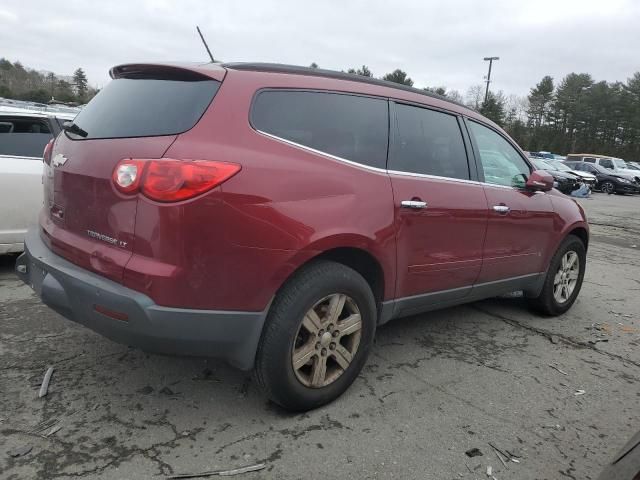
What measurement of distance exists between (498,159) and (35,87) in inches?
2243

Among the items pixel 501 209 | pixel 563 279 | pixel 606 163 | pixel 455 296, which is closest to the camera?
pixel 455 296

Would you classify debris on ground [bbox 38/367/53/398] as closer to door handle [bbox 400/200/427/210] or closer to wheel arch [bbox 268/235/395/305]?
wheel arch [bbox 268/235/395/305]

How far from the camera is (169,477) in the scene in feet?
7.32

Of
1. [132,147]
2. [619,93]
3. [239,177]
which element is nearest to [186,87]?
[132,147]

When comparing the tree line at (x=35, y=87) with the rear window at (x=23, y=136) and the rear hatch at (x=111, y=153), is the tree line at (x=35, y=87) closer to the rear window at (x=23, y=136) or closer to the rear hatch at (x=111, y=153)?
the rear window at (x=23, y=136)

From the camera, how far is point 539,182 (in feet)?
13.8

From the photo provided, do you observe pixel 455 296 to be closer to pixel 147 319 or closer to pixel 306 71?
pixel 306 71

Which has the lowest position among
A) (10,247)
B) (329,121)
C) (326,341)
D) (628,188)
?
(10,247)

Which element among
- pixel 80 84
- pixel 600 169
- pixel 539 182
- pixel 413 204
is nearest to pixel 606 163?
pixel 600 169

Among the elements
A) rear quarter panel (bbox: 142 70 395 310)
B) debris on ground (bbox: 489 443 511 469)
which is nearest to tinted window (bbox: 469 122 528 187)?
rear quarter panel (bbox: 142 70 395 310)

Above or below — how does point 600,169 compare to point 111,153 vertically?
above

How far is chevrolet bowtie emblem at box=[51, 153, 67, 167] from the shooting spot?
276cm

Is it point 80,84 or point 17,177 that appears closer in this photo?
point 17,177

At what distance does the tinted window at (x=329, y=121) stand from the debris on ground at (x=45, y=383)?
1817 mm
